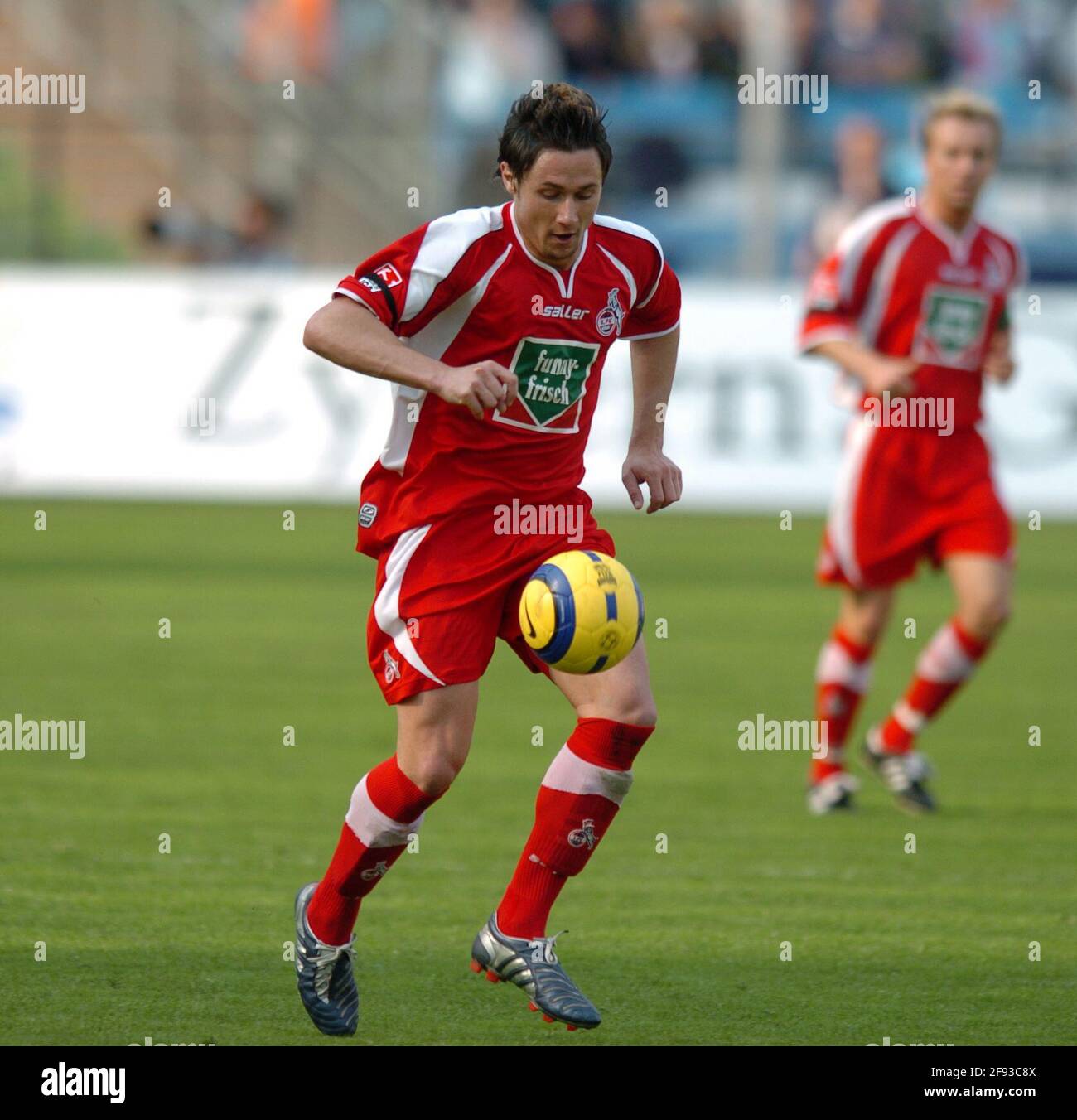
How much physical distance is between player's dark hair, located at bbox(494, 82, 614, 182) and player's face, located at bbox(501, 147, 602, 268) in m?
0.02

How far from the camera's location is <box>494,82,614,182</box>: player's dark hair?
4629 mm

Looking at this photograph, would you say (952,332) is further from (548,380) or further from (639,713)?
(639,713)

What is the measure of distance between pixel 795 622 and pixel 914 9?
11.9m

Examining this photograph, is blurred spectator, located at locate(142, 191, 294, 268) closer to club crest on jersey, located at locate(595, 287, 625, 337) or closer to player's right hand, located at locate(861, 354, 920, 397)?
player's right hand, located at locate(861, 354, 920, 397)

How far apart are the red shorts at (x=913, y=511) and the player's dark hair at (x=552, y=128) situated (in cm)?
347

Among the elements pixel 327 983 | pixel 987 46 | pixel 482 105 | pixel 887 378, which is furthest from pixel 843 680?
pixel 987 46

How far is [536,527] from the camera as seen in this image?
16.4 ft

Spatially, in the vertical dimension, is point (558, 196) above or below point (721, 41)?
below

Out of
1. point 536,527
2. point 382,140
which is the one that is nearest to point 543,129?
point 536,527

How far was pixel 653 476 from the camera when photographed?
5090mm

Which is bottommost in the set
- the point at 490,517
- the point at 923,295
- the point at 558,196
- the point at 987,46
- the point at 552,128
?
the point at 490,517

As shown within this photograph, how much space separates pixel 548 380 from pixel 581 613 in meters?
0.63

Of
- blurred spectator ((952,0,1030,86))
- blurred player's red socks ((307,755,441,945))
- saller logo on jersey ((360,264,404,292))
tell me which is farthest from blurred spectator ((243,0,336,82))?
blurred player's red socks ((307,755,441,945))

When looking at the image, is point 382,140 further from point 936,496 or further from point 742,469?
point 936,496
